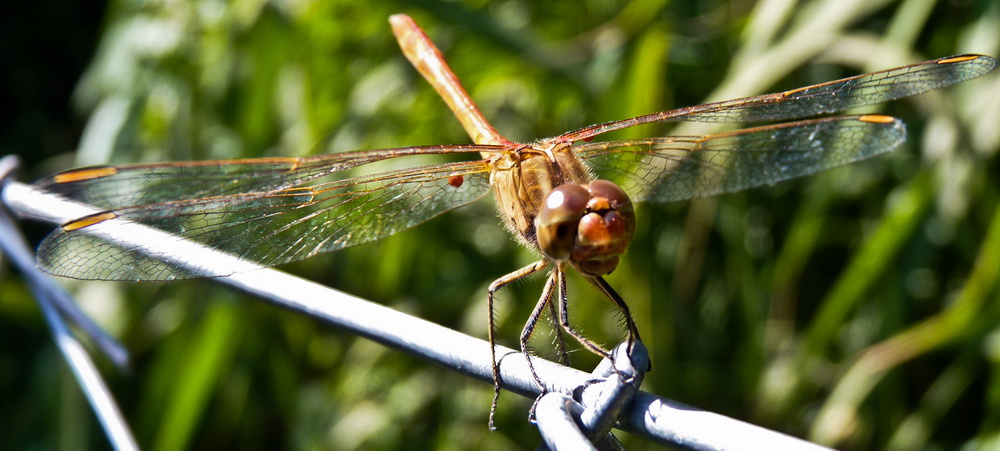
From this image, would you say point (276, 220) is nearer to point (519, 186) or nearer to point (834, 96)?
point (519, 186)

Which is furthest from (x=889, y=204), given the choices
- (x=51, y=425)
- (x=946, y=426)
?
(x=51, y=425)

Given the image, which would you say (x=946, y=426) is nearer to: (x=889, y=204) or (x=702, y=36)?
(x=889, y=204)

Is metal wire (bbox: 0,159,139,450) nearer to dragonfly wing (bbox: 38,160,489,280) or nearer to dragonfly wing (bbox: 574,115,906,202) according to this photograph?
dragonfly wing (bbox: 38,160,489,280)

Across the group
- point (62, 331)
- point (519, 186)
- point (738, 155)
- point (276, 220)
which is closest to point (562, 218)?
point (519, 186)

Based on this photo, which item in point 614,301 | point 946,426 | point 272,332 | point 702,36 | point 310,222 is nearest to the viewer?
point 614,301

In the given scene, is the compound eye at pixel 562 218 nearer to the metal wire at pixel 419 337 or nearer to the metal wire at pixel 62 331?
the metal wire at pixel 419 337

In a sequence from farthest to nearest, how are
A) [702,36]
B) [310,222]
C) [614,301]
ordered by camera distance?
1. [702,36]
2. [310,222]
3. [614,301]

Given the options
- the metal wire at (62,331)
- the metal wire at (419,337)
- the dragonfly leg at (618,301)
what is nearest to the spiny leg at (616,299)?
the dragonfly leg at (618,301)
